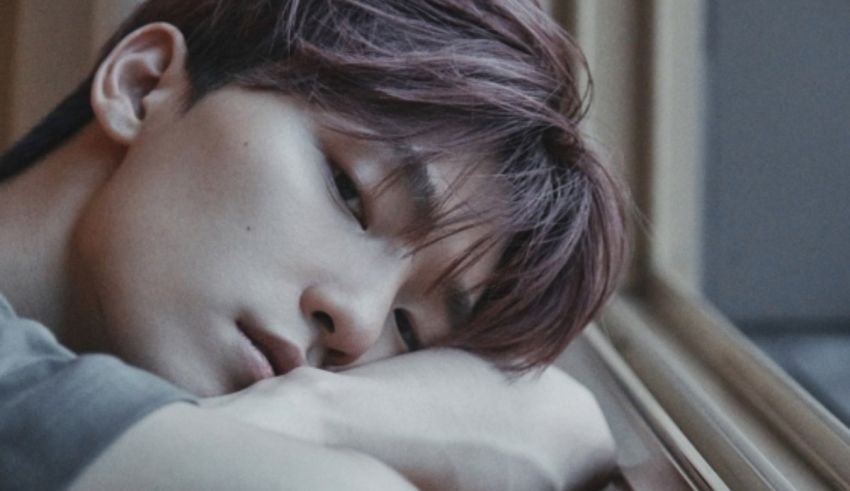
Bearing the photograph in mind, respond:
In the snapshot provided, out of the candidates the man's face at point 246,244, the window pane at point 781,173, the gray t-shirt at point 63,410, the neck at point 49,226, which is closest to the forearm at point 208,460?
the gray t-shirt at point 63,410

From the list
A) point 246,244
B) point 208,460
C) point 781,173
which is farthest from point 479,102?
point 781,173

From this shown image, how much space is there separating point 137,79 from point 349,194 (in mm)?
174

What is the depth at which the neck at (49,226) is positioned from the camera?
0.73 metres

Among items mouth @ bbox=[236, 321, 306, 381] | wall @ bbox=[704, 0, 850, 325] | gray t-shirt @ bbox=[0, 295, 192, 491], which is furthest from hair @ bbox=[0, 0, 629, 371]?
wall @ bbox=[704, 0, 850, 325]

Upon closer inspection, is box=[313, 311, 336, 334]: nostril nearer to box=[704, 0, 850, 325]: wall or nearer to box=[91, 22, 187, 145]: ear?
box=[91, 22, 187, 145]: ear

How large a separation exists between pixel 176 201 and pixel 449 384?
0.20 metres

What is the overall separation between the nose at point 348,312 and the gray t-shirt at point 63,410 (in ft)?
0.60

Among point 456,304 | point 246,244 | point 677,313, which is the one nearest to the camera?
point 246,244

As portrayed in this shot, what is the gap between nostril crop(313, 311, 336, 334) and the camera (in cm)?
69

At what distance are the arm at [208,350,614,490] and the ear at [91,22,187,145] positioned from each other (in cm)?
20

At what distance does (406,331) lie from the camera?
0.77 metres

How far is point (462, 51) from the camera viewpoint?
2.48 feet

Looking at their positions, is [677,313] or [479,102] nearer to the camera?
[479,102]

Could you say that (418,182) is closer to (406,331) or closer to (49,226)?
(406,331)
